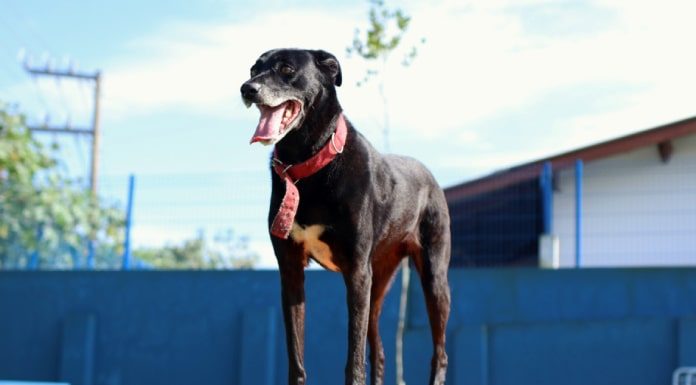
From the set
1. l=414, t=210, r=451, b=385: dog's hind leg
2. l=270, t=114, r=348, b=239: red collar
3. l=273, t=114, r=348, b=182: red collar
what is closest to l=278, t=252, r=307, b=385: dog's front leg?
l=270, t=114, r=348, b=239: red collar

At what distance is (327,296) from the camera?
951 centimetres

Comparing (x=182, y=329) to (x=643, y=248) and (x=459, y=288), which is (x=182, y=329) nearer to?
(x=459, y=288)

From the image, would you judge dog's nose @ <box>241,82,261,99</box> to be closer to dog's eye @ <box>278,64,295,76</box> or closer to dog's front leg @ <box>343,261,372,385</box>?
dog's eye @ <box>278,64,295,76</box>

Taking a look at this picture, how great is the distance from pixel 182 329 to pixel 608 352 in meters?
4.17

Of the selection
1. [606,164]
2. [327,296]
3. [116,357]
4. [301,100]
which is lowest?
[116,357]

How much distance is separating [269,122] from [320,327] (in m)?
5.95

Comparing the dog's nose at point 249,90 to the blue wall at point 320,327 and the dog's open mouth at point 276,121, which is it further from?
the blue wall at point 320,327

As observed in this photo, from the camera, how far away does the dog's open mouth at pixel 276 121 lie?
369 centimetres

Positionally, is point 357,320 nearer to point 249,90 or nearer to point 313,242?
point 313,242

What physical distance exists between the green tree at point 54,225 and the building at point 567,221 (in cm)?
383

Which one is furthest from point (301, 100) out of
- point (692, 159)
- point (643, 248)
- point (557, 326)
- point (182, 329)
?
point (692, 159)

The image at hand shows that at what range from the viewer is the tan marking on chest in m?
4.01

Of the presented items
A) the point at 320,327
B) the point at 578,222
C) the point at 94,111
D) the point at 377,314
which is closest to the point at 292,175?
the point at 377,314

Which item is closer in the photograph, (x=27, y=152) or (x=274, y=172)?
(x=274, y=172)
